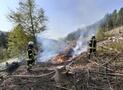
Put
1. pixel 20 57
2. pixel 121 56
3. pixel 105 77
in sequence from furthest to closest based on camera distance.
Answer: pixel 20 57
pixel 121 56
pixel 105 77

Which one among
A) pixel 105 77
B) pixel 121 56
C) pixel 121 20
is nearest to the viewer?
pixel 105 77

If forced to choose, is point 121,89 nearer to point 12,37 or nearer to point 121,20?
point 12,37

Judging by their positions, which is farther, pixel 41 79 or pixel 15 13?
pixel 15 13

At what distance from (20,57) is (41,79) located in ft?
63.3

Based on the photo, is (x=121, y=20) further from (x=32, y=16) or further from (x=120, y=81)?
(x=120, y=81)

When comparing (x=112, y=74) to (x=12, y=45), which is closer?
(x=112, y=74)

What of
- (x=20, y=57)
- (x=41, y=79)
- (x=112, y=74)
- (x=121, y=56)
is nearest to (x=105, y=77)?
(x=112, y=74)

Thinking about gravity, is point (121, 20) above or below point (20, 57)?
above

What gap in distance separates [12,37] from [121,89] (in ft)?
70.3

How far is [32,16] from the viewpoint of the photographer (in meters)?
29.6

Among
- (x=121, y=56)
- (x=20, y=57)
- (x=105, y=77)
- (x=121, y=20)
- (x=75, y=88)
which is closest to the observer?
(x=75, y=88)

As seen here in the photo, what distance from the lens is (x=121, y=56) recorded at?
1423 cm

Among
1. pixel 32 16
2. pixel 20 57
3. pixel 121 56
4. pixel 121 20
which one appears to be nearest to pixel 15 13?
pixel 32 16

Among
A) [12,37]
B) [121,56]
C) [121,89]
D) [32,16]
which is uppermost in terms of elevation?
[32,16]
